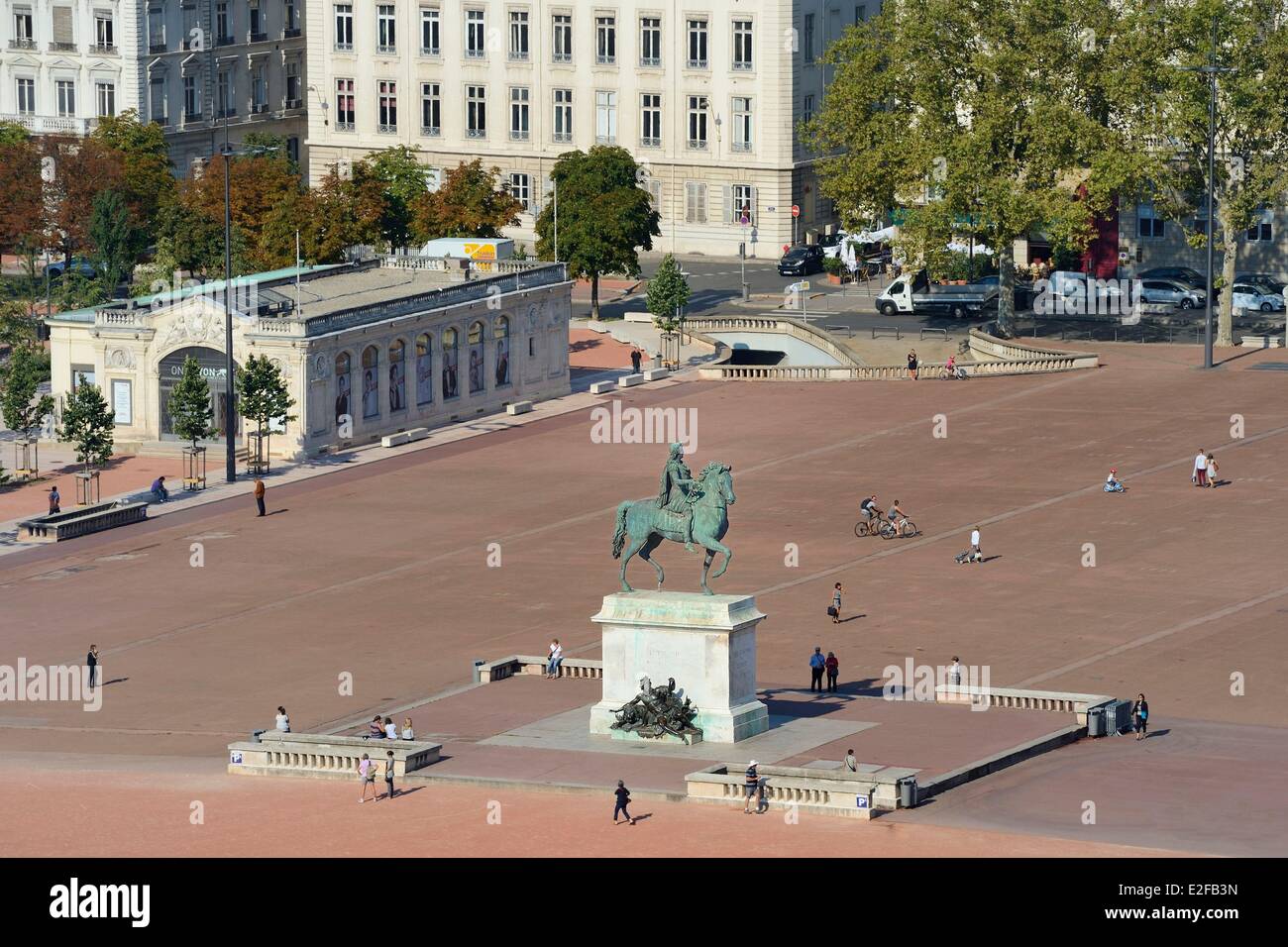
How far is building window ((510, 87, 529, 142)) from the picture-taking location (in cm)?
14888

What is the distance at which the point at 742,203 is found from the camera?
14438cm

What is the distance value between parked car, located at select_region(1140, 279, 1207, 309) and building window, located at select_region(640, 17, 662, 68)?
1262 inches

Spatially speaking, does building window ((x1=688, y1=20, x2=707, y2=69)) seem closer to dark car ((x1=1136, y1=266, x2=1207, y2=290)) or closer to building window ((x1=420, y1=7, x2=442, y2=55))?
building window ((x1=420, y1=7, x2=442, y2=55))

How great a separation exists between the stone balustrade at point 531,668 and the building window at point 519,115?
84.2 metres

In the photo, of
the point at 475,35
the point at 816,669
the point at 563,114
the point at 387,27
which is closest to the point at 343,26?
the point at 387,27

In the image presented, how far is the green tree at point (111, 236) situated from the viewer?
128375mm

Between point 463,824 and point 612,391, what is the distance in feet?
194

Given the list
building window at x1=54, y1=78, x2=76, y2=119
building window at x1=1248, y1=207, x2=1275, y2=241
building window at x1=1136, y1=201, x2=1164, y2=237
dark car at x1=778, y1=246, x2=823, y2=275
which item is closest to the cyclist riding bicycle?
building window at x1=1248, y1=207, x2=1275, y2=241

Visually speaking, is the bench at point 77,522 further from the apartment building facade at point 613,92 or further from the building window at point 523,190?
the building window at point 523,190

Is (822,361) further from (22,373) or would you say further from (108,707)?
(108,707)

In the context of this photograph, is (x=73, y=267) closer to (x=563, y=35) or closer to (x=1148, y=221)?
(x=563, y=35)

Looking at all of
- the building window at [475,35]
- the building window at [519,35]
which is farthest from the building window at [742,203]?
the building window at [475,35]

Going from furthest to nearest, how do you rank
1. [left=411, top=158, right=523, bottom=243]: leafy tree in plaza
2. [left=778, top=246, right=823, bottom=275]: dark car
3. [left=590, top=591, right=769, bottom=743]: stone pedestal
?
[left=778, top=246, right=823, bottom=275]: dark car → [left=411, top=158, right=523, bottom=243]: leafy tree in plaza → [left=590, top=591, right=769, bottom=743]: stone pedestal

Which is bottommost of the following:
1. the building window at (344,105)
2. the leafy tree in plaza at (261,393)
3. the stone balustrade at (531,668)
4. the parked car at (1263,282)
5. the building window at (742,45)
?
the stone balustrade at (531,668)
